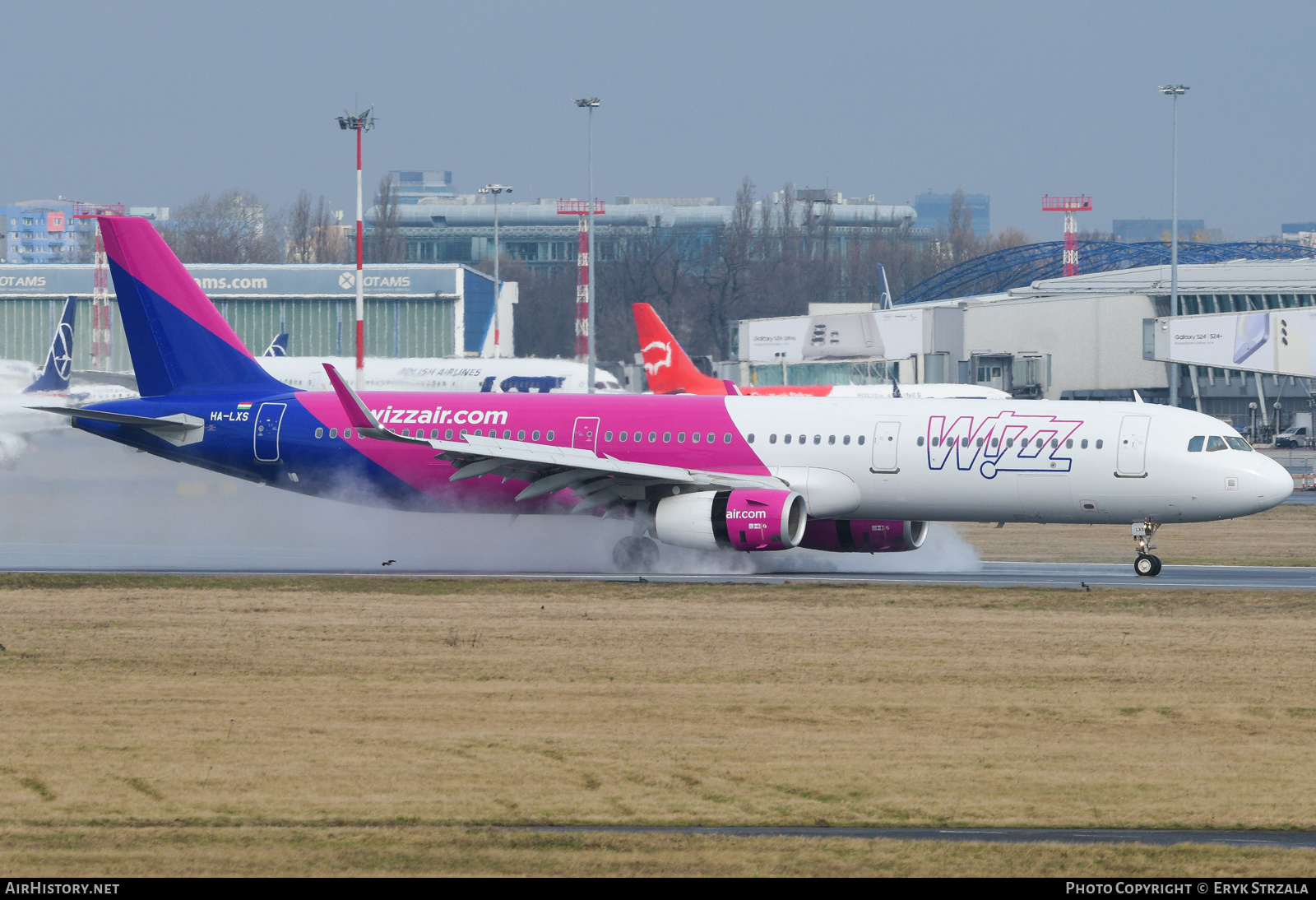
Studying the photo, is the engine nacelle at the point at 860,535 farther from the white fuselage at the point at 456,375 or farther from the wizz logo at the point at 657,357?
the white fuselage at the point at 456,375

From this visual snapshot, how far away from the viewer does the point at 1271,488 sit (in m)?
30.4

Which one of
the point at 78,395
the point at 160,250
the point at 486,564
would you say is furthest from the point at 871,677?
the point at 78,395

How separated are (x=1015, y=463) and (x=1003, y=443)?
1.52 ft

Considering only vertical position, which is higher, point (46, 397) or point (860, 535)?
point (46, 397)

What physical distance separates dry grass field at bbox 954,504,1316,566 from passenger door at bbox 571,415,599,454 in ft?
33.0

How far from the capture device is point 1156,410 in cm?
3178

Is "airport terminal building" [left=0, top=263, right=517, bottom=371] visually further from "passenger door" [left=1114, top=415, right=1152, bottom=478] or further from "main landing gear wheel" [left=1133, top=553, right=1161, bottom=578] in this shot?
"passenger door" [left=1114, top=415, right=1152, bottom=478]

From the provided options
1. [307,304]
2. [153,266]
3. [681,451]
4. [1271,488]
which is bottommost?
[1271,488]

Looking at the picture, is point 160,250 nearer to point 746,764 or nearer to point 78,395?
point 746,764

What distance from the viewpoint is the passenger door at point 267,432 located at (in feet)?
114

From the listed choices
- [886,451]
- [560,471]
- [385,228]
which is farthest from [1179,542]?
[385,228]

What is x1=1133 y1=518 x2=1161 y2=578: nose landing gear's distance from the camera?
103 ft

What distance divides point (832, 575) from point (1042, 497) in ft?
14.5

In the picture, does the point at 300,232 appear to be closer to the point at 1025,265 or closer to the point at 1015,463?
the point at 1025,265
